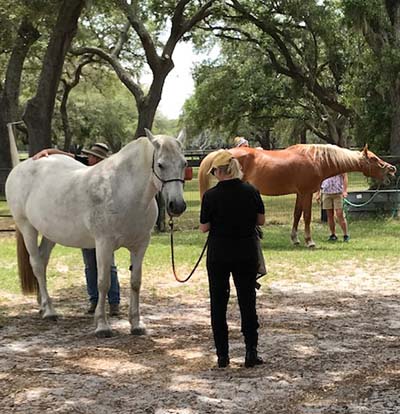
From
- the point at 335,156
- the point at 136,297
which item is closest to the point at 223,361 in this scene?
the point at 136,297

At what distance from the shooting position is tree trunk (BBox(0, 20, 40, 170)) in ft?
65.5

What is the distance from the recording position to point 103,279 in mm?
5801

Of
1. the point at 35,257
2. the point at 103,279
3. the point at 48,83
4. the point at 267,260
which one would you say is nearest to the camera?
the point at 103,279

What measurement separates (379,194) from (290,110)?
2040cm

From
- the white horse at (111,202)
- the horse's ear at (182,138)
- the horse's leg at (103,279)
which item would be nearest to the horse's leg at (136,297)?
the white horse at (111,202)

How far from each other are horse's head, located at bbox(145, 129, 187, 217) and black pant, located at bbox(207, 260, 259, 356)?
0.66 m

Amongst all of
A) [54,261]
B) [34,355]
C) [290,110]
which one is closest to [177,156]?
[34,355]

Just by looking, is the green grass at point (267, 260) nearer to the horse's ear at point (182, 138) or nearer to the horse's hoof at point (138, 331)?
the horse's hoof at point (138, 331)

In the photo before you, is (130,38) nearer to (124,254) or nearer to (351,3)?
(351,3)

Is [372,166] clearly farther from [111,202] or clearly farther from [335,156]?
[111,202]

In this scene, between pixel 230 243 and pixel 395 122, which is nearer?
pixel 230 243

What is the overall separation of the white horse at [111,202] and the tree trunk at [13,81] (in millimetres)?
14527

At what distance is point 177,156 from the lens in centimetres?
530

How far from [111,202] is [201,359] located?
1.63 metres
